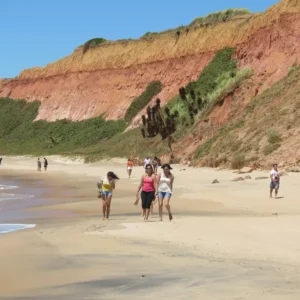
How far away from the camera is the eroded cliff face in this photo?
4466cm

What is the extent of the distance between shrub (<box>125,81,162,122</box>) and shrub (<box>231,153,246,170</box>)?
103 feet

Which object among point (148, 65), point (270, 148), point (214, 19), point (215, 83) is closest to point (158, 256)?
point (270, 148)

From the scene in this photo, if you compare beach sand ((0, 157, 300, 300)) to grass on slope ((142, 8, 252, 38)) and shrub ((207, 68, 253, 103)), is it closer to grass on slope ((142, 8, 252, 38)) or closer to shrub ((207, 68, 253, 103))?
shrub ((207, 68, 253, 103))

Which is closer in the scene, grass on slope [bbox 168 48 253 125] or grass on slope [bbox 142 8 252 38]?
grass on slope [bbox 168 48 253 125]

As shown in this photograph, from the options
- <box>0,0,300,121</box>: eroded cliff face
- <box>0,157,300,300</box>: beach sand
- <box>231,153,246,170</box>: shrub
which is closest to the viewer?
<box>0,157,300,300</box>: beach sand

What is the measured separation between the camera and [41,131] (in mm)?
75375

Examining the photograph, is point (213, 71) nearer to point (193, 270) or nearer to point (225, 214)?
point (225, 214)

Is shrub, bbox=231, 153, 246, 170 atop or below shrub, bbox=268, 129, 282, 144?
below

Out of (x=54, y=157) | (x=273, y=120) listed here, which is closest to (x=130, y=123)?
(x=54, y=157)

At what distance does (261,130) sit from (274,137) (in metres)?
2.33

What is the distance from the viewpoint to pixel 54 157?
2275 inches

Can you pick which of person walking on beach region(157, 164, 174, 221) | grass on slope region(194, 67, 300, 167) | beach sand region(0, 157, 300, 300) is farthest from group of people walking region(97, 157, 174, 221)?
grass on slope region(194, 67, 300, 167)

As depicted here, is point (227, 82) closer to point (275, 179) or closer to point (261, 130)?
point (261, 130)

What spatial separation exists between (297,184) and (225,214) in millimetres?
6703
